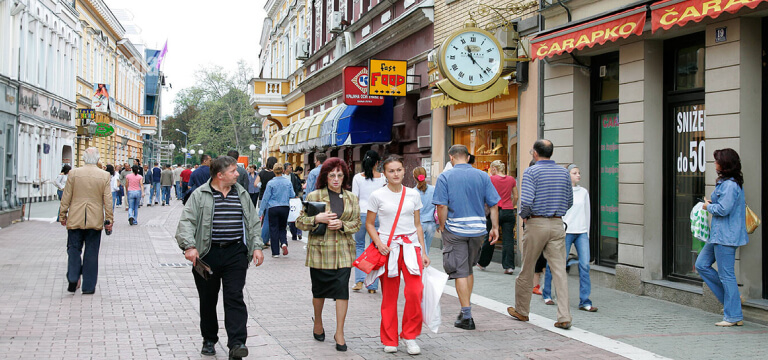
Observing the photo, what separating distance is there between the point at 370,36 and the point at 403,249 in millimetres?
14422

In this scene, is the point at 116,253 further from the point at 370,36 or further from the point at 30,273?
the point at 370,36

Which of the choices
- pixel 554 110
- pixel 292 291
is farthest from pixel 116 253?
pixel 554 110

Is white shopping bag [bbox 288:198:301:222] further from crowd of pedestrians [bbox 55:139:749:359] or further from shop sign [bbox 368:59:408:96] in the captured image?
shop sign [bbox 368:59:408:96]

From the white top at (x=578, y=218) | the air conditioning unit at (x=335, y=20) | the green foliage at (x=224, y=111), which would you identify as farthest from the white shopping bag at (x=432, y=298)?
the green foliage at (x=224, y=111)

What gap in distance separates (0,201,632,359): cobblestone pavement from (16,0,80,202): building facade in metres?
15.7

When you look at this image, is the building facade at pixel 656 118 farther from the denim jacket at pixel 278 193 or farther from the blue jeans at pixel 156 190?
the blue jeans at pixel 156 190

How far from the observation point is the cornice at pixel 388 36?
1640 cm

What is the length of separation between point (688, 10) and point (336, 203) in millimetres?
4486

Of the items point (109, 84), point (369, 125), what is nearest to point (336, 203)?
point (369, 125)

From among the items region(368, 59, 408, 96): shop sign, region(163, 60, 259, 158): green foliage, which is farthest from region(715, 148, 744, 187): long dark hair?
region(163, 60, 259, 158): green foliage

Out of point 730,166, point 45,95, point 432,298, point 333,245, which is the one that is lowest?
point 432,298

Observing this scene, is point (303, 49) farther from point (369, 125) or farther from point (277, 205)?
point (277, 205)

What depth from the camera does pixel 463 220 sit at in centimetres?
734

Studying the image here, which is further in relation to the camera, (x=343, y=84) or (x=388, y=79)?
(x=343, y=84)
